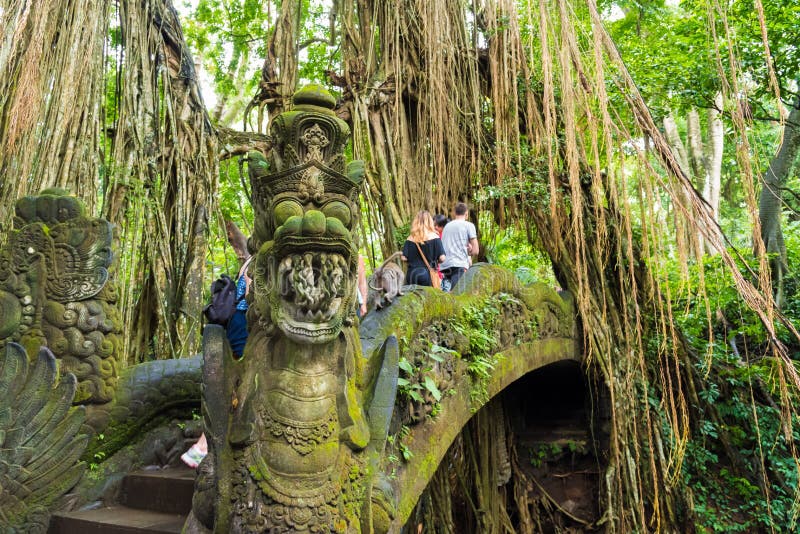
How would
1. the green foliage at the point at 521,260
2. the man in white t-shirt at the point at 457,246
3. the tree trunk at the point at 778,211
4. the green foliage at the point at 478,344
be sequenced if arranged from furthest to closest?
Result: the green foliage at the point at 521,260, the tree trunk at the point at 778,211, the man in white t-shirt at the point at 457,246, the green foliage at the point at 478,344

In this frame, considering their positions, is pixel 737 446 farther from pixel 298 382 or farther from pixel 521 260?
pixel 298 382

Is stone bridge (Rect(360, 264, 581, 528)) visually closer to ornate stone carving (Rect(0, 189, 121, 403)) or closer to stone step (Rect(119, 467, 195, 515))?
stone step (Rect(119, 467, 195, 515))

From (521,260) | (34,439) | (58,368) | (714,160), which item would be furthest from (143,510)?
(714,160)

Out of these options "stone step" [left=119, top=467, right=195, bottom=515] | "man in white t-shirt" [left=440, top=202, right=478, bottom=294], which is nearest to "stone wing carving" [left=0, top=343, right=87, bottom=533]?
"stone step" [left=119, top=467, right=195, bottom=515]

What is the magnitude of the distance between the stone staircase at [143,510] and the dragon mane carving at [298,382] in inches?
26.5

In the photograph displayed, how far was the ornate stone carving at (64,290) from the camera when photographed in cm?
314

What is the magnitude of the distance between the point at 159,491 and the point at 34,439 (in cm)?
62

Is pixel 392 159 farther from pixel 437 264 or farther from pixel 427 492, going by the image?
pixel 427 492

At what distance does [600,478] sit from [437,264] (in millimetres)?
2537

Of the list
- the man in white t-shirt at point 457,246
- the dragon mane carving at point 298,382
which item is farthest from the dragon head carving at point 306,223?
the man in white t-shirt at point 457,246

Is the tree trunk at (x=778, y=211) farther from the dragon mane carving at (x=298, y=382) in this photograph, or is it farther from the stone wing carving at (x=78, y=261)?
the stone wing carving at (x=78, y=261)

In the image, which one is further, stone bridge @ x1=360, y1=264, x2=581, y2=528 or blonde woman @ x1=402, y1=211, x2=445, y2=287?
blonde woman @ x1=402, y1=211, x2=445, y2=287

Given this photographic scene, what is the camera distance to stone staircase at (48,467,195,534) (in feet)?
9.37

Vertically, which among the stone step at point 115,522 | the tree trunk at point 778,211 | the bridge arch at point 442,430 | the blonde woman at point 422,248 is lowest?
the stone step at point 115,522
